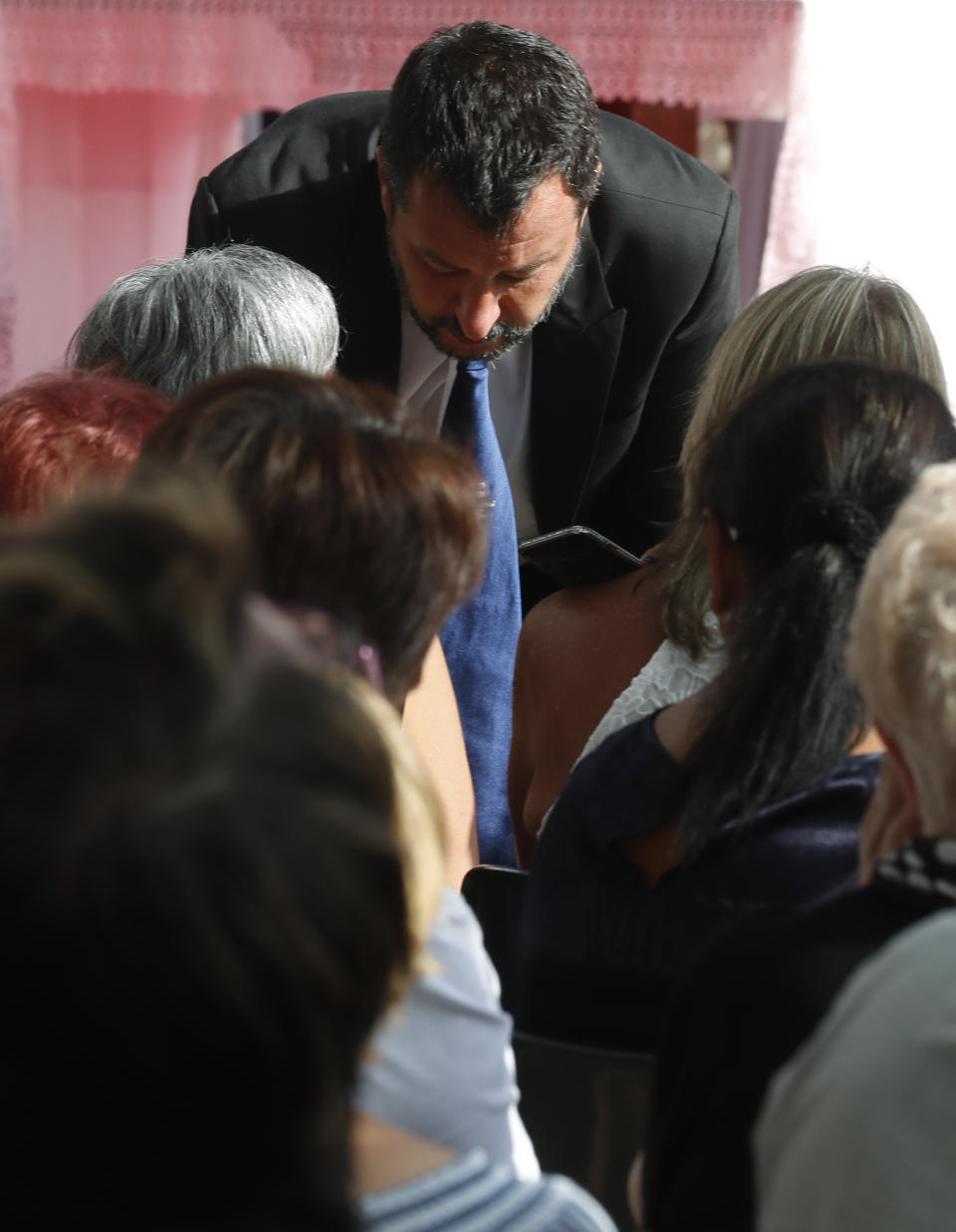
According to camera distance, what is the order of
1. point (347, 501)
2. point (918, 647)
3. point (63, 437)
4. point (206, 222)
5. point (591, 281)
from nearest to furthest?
point (918, 647) → point (347, 501) → point (63, 437) → point (206, 222) → point (591, 281)

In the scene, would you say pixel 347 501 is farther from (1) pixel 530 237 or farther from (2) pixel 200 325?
(1) pixel 530 237

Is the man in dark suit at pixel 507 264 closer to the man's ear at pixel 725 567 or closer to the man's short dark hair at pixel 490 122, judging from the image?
the man's short dark hair at pixel 490 122

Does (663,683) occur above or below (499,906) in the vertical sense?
above

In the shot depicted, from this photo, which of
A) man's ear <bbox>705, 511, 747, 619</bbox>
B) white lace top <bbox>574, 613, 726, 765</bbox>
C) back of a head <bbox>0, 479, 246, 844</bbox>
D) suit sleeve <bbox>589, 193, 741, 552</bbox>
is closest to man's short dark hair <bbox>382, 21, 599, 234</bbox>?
suit sleeve <bbox>589, 193, 741, 552</bbox>

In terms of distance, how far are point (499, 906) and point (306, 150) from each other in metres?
1.56

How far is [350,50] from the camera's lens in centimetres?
292

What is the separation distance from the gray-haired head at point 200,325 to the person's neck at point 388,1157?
126 cm

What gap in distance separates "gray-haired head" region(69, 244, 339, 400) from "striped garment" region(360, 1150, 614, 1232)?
1297 millimetres

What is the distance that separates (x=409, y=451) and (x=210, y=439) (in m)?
0.16

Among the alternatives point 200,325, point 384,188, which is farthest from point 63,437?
point 384,188

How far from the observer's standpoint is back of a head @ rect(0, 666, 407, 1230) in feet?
1.74

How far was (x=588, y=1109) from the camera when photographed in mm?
1147

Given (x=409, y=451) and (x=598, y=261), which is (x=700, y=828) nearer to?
(x=409, y=451)

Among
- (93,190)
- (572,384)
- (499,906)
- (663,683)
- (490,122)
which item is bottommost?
(499,906)
